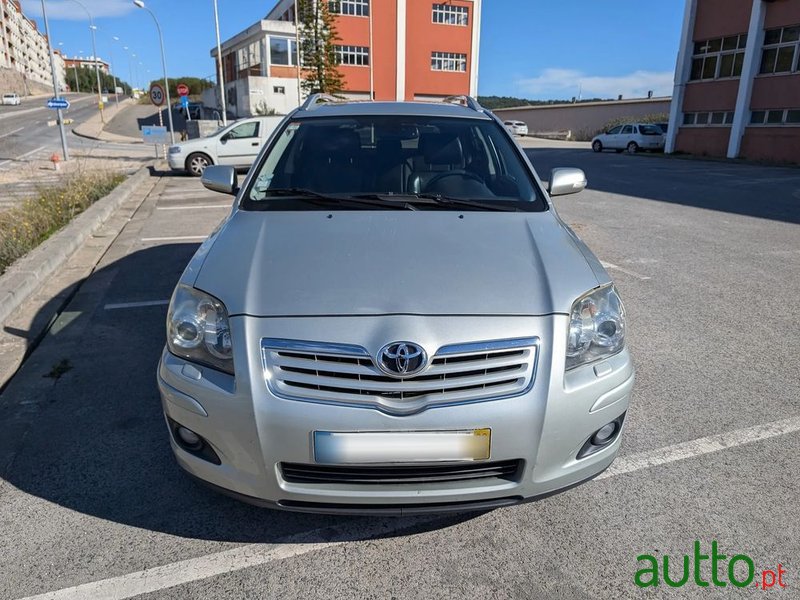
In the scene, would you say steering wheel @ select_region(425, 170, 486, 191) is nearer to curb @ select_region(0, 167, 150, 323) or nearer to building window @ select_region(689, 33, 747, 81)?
curb @ select_region(0, 167, 150, 323)

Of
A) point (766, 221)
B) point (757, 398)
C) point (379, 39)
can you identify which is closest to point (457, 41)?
point (379, 39)

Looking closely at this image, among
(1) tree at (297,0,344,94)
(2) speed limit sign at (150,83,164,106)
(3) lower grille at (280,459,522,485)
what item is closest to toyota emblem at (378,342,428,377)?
(3) lower grille at (280,459,522,485)

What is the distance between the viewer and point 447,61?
50344 mm

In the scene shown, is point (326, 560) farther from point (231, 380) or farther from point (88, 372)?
point (88, 372)

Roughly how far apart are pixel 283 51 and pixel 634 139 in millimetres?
30280

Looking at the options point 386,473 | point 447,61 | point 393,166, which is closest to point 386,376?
point 386,473

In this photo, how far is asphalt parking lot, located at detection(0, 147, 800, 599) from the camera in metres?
2.23

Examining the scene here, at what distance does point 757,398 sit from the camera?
12.0 ft

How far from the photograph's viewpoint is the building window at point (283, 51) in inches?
1859

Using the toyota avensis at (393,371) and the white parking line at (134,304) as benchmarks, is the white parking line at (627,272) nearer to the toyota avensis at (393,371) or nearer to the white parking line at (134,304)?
the toyota avensis at (393,371)

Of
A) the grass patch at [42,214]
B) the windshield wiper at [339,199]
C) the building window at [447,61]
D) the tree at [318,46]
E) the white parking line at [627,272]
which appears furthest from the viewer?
the building window at [447,61]

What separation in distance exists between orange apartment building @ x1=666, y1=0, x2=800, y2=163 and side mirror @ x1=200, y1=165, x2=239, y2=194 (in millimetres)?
25678

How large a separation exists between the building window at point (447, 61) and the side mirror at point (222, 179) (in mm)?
49944

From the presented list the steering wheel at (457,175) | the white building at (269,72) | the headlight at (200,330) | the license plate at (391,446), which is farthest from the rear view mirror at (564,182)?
the white building at (269,72)
